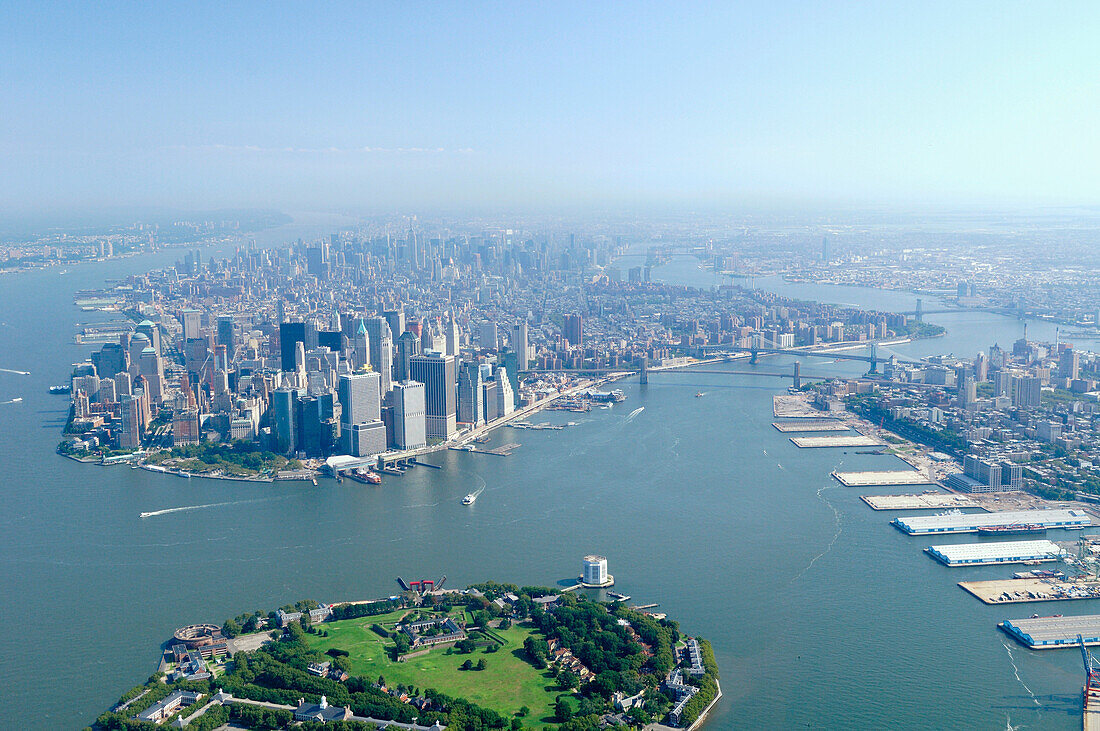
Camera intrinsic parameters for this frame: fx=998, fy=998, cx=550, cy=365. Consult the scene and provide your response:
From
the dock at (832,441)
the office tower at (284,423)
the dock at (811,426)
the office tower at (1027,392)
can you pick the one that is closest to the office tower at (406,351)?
the office tower at (284,423)

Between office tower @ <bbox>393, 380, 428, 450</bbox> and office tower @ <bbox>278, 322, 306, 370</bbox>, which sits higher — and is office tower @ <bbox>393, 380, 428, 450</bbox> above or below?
below

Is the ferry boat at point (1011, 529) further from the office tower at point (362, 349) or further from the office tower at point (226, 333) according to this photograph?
the office tower at point (226, 333)

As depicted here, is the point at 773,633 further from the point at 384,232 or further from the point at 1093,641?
the point at 384,232

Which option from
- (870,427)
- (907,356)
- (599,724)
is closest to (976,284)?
(907,356)

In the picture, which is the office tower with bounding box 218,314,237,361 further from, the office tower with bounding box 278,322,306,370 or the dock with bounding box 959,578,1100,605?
the dock with bounding box 959,578,1100,605

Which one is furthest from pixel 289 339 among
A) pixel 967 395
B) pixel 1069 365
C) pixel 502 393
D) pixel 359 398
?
pixel 1069 365

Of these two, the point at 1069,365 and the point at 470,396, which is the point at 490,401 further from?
the point at 1069,365

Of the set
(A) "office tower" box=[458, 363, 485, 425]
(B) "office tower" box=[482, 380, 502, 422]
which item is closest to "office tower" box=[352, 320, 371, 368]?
(A) "office tower" box=[458, 363, 485, 425]
